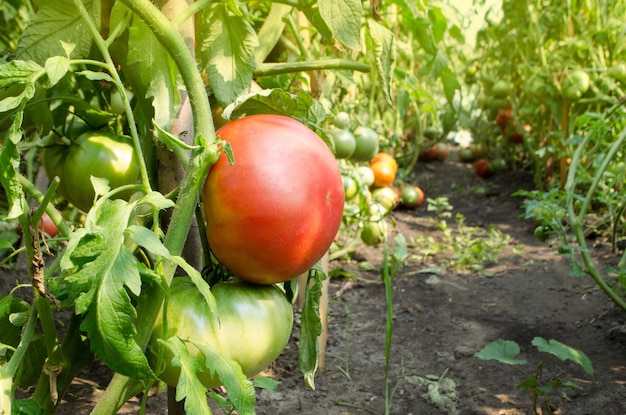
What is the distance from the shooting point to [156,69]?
0.79 m

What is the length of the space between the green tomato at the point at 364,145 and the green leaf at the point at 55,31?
5.76 ft

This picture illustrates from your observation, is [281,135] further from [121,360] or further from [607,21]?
[607,21]

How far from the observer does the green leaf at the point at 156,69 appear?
0.78 metres

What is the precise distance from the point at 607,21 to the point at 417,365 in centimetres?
245

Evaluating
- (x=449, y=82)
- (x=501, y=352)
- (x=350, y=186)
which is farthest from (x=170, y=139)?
(x=350, y=186)

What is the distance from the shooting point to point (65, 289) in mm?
711

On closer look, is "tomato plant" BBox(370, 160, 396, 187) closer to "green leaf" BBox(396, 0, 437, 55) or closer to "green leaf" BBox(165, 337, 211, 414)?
"green leaf" BBox(396, 0, 437, 55)

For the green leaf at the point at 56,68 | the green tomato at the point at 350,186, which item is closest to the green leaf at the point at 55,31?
the green leaf at the point at 56,68

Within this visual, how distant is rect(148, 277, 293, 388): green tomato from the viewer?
696 millimetres

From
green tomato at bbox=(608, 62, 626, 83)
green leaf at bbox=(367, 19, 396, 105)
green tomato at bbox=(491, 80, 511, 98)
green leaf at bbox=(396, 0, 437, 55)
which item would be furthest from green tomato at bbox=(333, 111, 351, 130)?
green tomato at bbox=(491, 80, 511, 98)

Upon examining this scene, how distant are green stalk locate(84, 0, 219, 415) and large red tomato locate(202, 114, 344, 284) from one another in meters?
0.04

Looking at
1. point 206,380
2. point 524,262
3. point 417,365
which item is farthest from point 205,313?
point 524,262

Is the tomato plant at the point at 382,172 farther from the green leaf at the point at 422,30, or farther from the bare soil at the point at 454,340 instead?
the green leaf at the point at 422,30

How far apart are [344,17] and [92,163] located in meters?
0.46
